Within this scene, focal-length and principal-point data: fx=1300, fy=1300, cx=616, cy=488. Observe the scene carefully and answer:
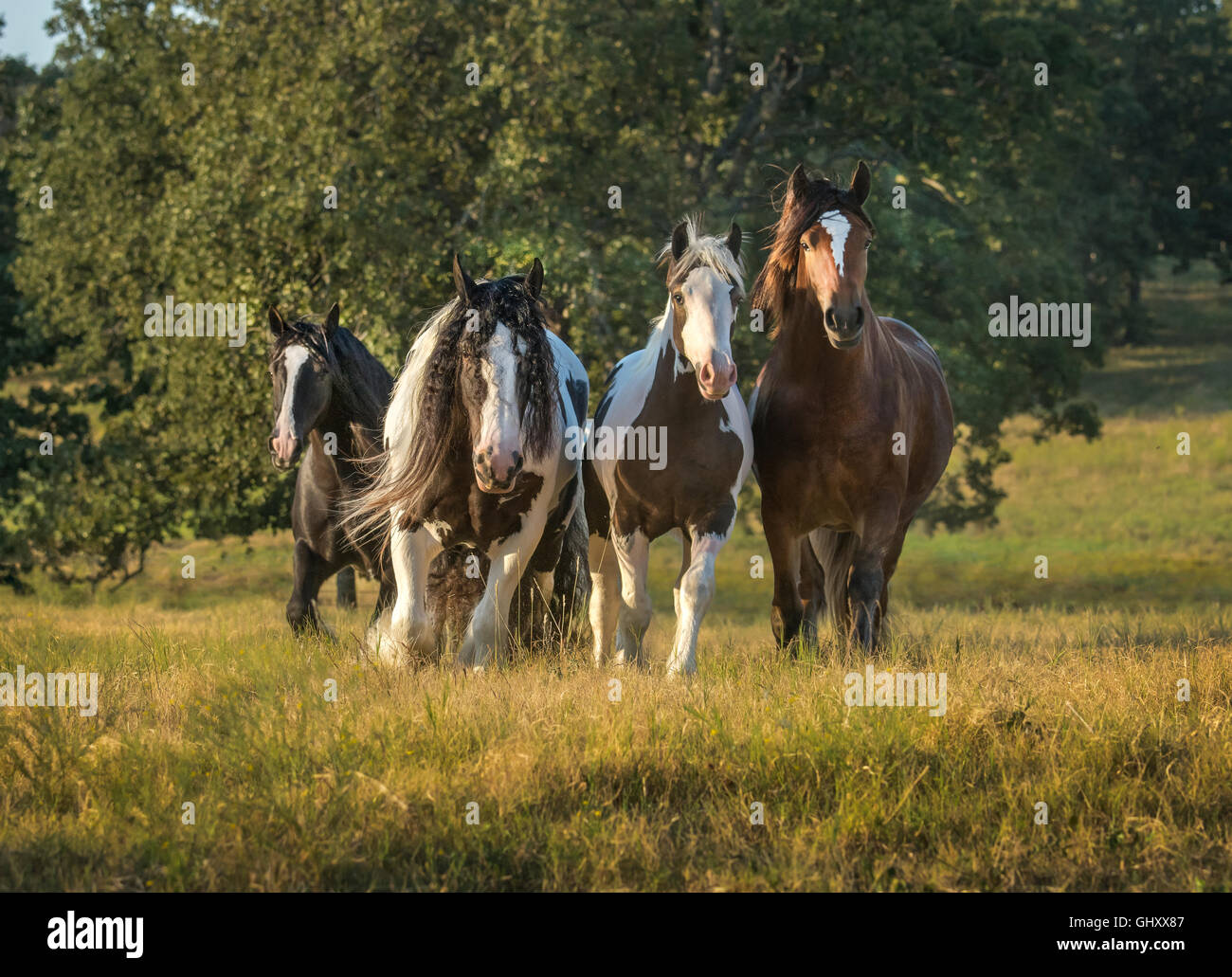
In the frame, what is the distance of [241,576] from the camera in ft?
70.4

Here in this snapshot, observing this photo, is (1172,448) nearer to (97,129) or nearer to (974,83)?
(974,83)

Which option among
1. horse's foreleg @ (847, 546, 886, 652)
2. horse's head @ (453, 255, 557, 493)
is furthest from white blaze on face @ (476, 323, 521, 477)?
horse's foreleg @ (847, 546, 886, 652)

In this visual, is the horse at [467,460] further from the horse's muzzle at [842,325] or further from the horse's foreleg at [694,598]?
the horse's muzzle at [842,325]

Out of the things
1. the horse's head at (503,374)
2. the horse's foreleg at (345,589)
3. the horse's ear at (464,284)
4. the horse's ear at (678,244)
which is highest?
the horse's ear at (678,244)

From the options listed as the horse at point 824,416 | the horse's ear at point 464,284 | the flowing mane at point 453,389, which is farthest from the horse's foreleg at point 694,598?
the horse's ear at point 464,284

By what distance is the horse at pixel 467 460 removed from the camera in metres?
6.41

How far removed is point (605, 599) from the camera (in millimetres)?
7438

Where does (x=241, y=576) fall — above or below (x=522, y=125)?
below

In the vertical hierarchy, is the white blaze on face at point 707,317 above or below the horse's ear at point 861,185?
below

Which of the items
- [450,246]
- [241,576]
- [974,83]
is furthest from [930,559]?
[450,246]

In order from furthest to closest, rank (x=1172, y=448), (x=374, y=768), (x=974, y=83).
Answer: (x=1172, y=448) < (x=974, y=83) < (x=374, y=768)

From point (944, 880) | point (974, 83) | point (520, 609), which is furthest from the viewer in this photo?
point (974, 83)

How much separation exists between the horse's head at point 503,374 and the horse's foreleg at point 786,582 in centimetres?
156

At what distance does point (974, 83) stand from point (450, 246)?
7185 mm
